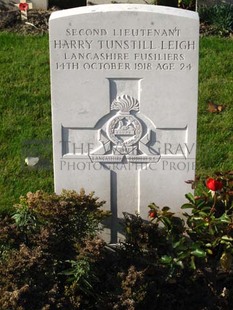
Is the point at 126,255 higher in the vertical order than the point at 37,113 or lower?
lower

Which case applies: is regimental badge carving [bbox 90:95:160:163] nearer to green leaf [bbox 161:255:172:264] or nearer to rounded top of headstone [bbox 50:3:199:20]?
rounded top of headstone [bbox 50:3:199:20]

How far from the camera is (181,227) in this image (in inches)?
172

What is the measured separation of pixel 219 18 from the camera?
8250 mm

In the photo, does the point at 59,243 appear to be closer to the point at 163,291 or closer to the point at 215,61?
the point at 163,291

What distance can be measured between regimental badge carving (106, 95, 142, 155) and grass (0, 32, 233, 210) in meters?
1.29

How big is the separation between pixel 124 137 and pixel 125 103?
23 cm

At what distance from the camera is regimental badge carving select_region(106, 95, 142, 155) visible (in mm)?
4371

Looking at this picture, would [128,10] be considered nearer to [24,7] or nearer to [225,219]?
[225,219]

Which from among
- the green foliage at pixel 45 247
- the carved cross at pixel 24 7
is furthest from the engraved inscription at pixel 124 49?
the carved cross at pixel 24 7

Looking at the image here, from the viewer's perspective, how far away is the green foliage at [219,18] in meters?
8.20

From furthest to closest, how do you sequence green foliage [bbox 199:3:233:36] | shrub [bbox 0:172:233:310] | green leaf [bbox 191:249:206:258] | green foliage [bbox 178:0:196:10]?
green foliage [bbox 178:0:196:10] < green foliage [bbox 199:3:233:36] < green leaf [bbox 191:249:206:258] < shrub [bbox 0:172:233:310]

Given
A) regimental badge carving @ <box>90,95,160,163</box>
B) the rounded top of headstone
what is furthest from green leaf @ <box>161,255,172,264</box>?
the rounded top of headstone

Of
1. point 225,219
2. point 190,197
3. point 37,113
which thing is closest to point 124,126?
point 190,197

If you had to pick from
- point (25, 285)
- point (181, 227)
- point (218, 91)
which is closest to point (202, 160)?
point (218, 91)
